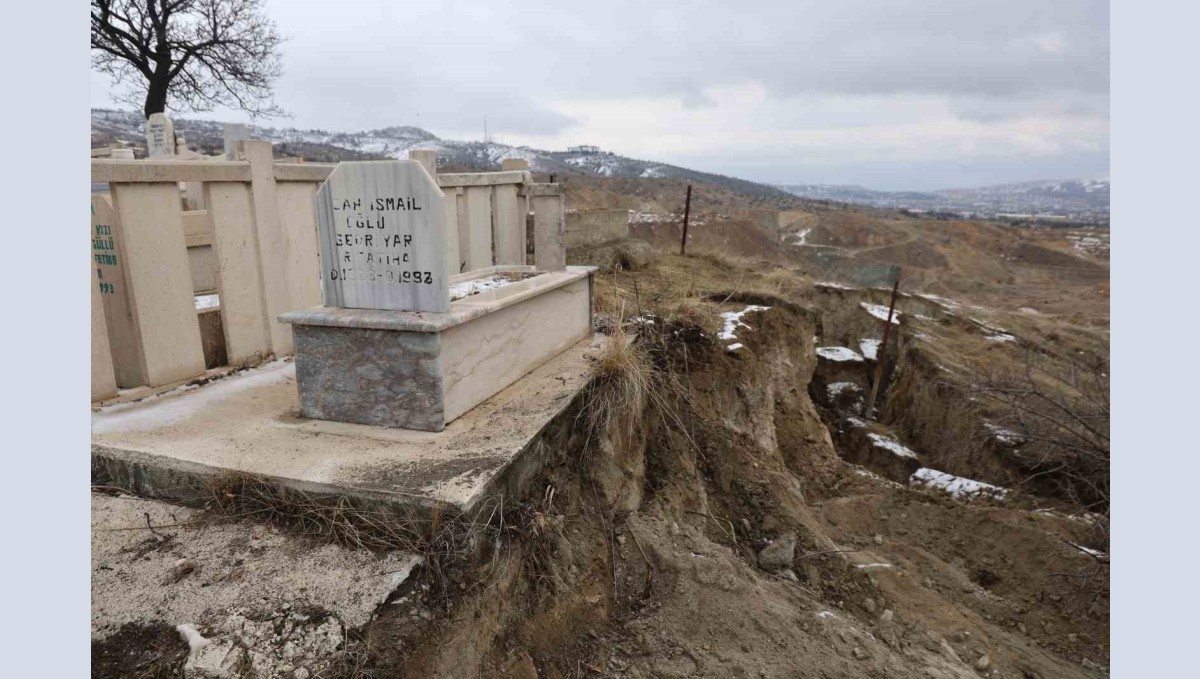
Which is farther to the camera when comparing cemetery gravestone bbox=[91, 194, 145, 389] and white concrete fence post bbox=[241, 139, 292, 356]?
white concrete fence post bbox=[241, 139, 292, 356]

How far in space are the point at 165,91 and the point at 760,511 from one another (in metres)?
19.6

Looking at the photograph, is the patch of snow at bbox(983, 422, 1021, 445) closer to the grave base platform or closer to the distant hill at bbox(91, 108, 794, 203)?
the grave base platform

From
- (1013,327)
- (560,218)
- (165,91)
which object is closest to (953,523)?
(560,218)

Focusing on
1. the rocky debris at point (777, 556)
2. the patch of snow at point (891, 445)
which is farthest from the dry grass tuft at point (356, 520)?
the patch of snow at point (891, 445)

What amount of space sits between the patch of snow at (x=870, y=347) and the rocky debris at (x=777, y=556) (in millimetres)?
10094

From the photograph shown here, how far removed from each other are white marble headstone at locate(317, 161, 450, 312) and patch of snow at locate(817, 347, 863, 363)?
11.5 meters

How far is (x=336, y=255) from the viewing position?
3.87 metres

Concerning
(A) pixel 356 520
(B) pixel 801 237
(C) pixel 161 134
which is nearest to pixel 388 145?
(B) pixel 801 237

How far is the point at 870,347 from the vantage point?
14.3 m

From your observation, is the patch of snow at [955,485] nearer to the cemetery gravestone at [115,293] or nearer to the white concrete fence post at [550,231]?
the white concrete fence post at [550,231]

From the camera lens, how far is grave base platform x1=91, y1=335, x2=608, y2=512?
2969 millimetres

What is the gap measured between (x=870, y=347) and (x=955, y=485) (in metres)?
5.56

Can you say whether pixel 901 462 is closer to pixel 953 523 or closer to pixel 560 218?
pixel 953 523

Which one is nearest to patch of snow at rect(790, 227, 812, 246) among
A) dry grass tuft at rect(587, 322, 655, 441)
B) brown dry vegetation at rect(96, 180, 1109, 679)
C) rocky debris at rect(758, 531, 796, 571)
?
brown dry vegetation at rect(96, 180, 1109, 679)
